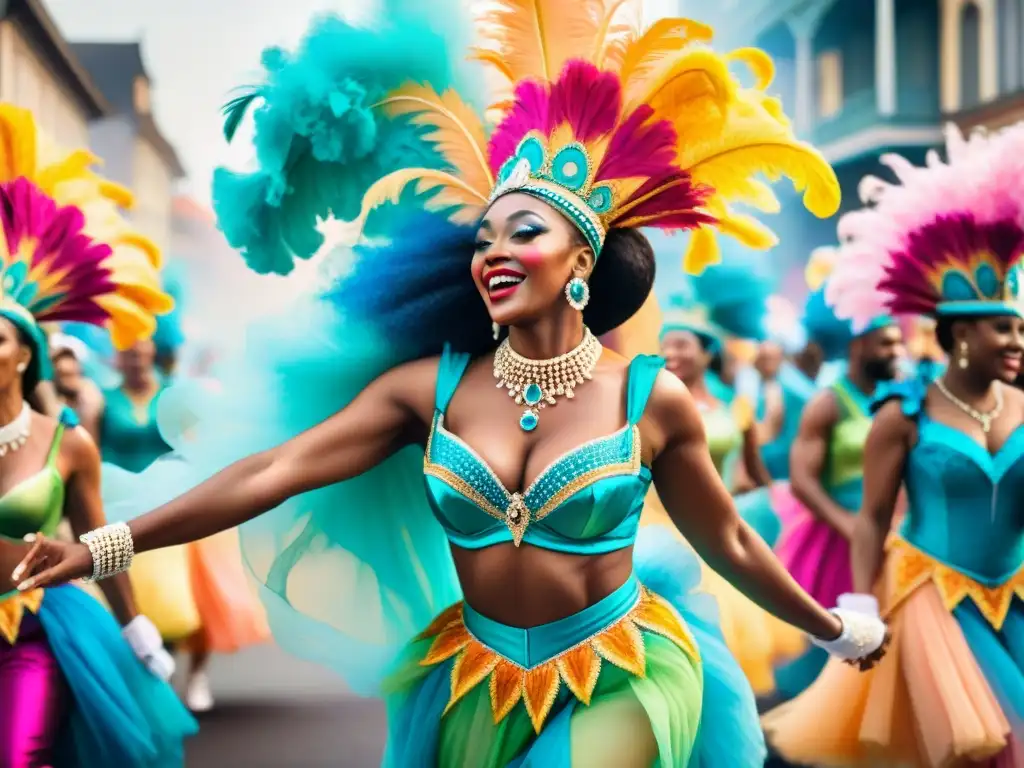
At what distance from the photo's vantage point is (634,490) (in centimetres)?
330

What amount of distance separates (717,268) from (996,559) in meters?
3.73

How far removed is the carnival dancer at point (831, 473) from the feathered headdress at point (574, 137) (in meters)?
3.29

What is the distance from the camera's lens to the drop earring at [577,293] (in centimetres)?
338

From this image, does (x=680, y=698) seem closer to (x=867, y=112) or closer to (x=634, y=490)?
(x=634, y=490)

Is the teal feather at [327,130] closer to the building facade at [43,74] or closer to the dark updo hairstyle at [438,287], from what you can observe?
the dark updo hairstyle at [438,287]

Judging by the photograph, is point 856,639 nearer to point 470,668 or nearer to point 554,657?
point 554,657

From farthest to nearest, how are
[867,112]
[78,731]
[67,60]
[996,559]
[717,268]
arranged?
1. [867,112]
2. [67,60]
3. [717,268]
4. [996,559]
5. [78,731]

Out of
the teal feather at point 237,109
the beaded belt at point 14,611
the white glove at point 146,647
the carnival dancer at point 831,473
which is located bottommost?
the carnival dancer at point 831,473

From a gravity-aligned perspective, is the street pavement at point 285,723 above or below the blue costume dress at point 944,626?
below

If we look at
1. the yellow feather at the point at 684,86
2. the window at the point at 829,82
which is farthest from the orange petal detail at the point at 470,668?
the window at the point at 829,82

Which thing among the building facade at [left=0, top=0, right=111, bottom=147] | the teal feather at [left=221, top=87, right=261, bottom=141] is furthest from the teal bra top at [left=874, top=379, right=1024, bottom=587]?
the building facade at [left=0, top=0, right=111, bottom=147]

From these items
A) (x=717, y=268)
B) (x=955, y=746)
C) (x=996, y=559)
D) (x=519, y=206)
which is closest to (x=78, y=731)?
(x=519, y=206)

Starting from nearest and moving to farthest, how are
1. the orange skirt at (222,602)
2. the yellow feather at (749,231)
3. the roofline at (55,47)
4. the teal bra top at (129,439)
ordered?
the yellow feather at (749,231) → the orange skirt at (222,602) → the teal bra top at (129,439) → the roofline at (55,47)

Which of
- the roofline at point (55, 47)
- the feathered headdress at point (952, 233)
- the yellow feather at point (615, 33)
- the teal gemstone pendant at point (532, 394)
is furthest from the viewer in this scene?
the roofline at point (55, 47)
